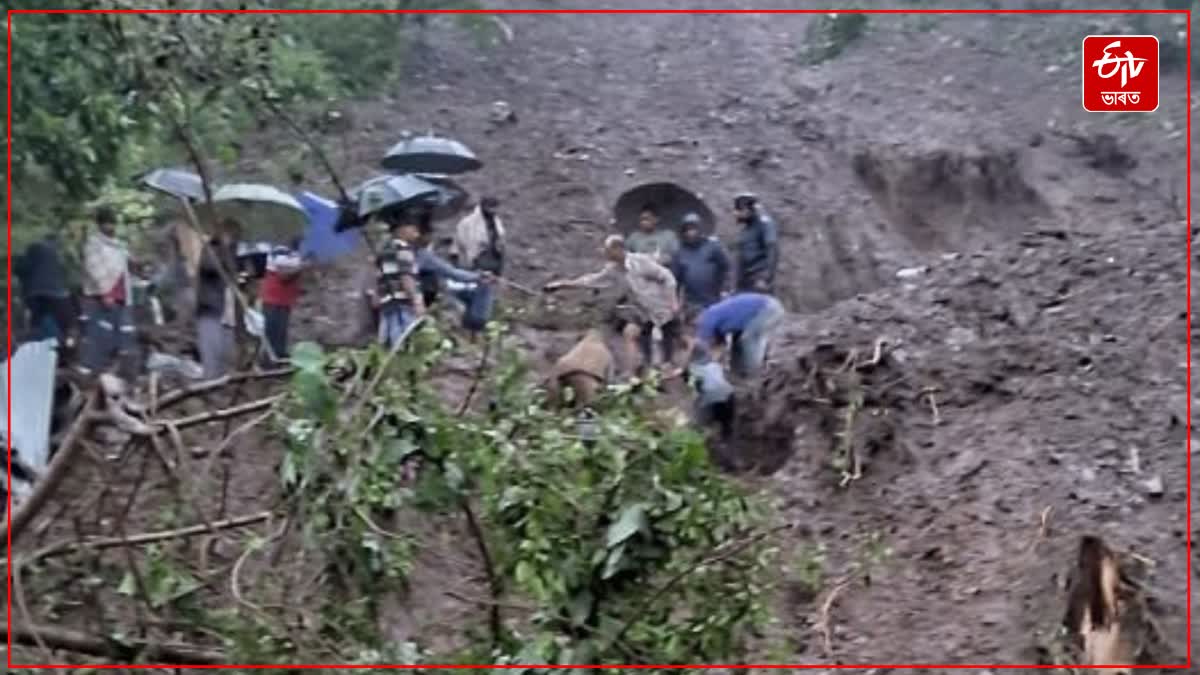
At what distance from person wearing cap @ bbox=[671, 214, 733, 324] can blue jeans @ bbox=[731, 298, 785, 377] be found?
3.13ft

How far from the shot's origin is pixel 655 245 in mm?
13164

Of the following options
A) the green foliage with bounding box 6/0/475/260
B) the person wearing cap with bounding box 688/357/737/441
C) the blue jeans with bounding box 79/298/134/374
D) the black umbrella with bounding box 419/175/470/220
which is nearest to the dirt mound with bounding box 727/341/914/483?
the person wearing cap with bounding box 688/357/737/441

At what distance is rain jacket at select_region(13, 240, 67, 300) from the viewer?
32.3 feet

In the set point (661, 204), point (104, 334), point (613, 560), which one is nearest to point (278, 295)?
point (104, 334)

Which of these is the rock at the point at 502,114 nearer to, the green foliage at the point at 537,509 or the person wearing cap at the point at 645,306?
the person wearing cap at the point at 645,306

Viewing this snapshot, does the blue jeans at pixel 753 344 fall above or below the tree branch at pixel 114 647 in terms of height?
above

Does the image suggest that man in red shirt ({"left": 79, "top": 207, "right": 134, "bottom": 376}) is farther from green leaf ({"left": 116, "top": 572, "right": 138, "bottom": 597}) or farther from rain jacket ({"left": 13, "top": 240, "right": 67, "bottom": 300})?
green leaf ({"left": 116, "top": 572, "right": 138, "bottom": 597})

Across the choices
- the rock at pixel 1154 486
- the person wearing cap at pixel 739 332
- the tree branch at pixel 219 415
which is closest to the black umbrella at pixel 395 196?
the person wearing cap at pixel 739 332

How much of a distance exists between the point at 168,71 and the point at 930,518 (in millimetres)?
4166

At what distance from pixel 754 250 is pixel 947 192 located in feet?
17.9

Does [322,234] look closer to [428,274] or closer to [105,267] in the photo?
[105,267]

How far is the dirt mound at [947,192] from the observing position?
56.8ft

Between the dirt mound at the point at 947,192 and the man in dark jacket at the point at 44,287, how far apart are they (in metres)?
8.79

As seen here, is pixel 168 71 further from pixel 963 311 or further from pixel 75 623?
pixel 963 311
